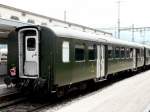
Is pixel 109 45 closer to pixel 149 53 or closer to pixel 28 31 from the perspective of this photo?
pixel 28 31

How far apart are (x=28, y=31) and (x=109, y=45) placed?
276 inches

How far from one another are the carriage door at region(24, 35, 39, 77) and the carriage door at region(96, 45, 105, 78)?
194 inches

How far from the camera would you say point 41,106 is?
11516 millimetres

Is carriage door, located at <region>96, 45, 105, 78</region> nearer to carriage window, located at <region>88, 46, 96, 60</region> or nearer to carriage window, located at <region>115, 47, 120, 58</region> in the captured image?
carriage window, located at <region>88, 46, 96, 60</region>

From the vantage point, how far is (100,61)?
54.3ft

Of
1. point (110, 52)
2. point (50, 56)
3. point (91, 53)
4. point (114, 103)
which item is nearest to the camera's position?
point (114, 103)

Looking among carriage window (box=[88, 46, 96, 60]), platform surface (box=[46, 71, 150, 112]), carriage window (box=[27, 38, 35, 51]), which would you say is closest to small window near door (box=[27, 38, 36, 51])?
carriage window (box=[27, 38, 35, 51])

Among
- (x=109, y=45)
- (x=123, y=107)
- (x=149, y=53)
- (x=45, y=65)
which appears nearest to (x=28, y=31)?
(x=45, y=65)

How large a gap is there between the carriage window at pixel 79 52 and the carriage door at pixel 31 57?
6.43 feet

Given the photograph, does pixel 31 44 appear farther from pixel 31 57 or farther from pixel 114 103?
pixel 114 103

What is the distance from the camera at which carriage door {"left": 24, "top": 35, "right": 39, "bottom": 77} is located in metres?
11.8

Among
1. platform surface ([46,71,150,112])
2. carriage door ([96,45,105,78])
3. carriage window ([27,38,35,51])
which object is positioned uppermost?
carriage window ([27,38,35,51])

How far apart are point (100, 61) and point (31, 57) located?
5.34 m

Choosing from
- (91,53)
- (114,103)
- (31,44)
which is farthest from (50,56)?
(91,53)
